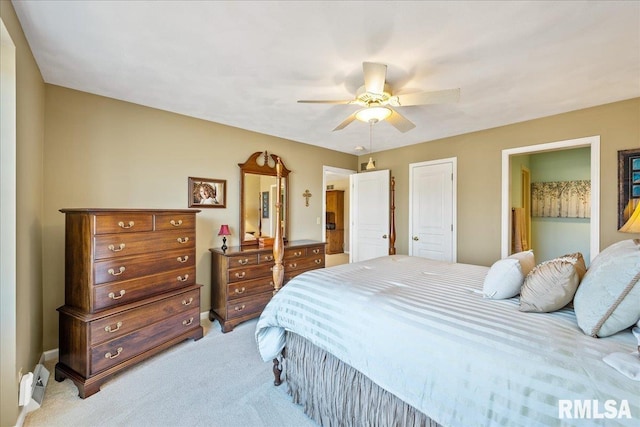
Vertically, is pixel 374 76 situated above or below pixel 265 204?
above

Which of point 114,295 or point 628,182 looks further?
point 628,182

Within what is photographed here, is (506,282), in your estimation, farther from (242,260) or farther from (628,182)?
(242,260)

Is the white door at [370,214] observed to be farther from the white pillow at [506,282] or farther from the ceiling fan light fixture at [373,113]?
the white pillow at [506,282]

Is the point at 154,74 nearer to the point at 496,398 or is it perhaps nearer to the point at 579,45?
the point at 496,398

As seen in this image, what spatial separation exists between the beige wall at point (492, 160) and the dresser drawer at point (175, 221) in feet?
10.9

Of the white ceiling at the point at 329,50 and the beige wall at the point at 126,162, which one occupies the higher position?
the white ceiling at the point at 329,50

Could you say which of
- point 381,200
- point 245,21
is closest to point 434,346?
point 245,21

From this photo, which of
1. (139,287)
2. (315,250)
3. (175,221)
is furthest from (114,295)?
(315,250)

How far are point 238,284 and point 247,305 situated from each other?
11.4 inches

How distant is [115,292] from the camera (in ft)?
7.00

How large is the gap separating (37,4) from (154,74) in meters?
0.77

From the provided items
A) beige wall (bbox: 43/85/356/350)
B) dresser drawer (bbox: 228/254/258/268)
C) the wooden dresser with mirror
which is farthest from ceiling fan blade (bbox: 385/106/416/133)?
dresser drawer (bbox: 228/254/258/268)

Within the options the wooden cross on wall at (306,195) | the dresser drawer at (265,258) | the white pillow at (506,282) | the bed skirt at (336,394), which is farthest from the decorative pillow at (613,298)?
the wooden cross on wall at (306,195)

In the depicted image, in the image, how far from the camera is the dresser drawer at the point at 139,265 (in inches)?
81.5
